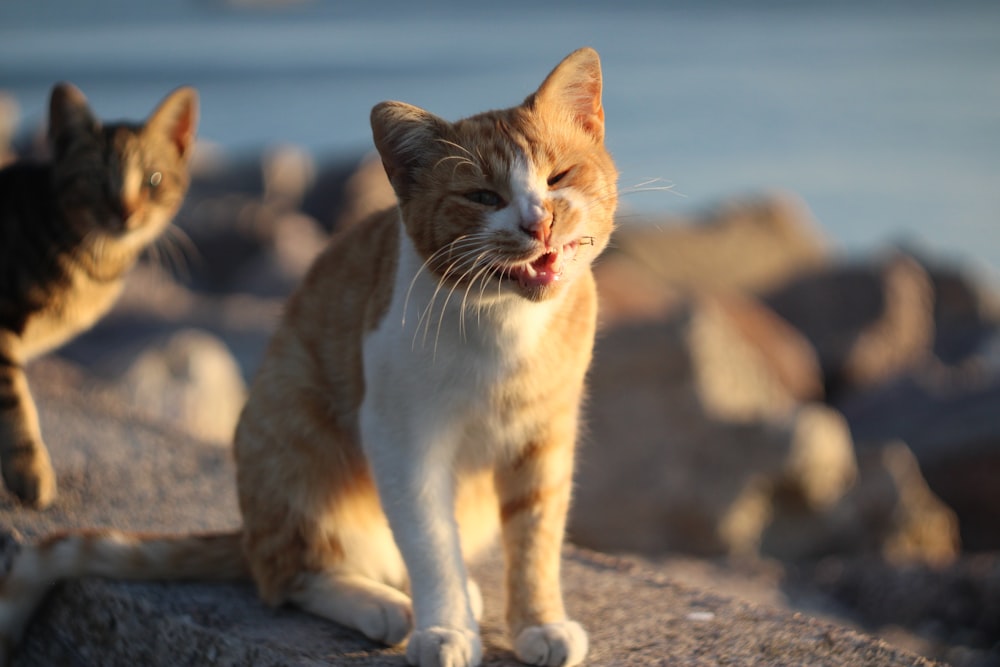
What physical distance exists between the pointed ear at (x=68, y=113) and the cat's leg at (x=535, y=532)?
5.88ft

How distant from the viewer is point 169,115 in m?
3.40

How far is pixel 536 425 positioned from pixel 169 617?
1.06 metres

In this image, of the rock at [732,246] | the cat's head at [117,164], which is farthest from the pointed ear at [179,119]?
the rock at [732,246]

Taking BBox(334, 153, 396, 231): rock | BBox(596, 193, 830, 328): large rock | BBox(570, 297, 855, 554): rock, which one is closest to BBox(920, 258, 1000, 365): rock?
BBox(596, 193, 830, 328): large rock

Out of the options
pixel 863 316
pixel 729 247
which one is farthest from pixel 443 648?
pixel 729 247

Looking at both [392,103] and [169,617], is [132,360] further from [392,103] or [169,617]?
[392,103]

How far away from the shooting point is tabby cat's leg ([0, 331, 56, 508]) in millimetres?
3254

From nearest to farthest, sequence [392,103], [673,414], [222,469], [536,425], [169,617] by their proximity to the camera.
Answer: [392,103] → [536,425] → [169,617] → [222,469] → [673,414]

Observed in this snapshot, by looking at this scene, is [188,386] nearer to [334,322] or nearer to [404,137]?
[334,322]

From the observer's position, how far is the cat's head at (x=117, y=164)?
→ 3.28 m

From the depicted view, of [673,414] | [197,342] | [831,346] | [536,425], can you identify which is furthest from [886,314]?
[536,425]

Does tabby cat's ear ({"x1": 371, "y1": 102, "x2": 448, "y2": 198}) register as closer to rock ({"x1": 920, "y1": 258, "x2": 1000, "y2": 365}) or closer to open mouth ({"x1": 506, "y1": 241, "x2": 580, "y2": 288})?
open mouth ({"x1": 506, "y1": 241, "x2": 580, "y2": 288})

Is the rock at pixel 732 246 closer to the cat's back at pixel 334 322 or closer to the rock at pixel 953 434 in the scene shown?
the rock at pixel 953 434

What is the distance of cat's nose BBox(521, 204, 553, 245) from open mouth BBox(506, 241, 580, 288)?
0.17ft
